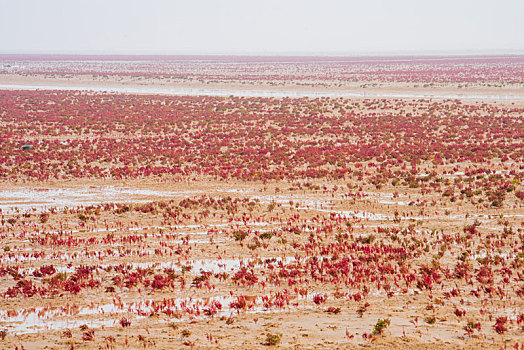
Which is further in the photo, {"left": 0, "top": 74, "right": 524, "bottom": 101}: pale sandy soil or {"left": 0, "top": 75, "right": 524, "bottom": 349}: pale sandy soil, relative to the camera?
{"left": 0, "top": 74, "right": 524, "bottom": 101}: pale sandy soil

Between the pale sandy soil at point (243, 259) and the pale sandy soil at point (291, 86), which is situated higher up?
the pale sandy soil at point (291, 86)

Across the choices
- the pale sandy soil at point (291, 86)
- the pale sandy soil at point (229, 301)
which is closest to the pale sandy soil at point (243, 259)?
the pale sandy soil at point (229, 301)

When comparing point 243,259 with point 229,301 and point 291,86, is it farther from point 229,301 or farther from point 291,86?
point 291,86

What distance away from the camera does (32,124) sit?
1861 inches

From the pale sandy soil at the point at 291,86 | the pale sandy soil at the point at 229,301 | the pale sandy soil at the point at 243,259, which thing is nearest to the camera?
the pale sandy soil at the point at 229,301

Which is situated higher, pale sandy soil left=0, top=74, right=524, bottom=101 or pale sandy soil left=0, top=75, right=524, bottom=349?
pale sandy soil left=0, top=74, right=524, bottom=101

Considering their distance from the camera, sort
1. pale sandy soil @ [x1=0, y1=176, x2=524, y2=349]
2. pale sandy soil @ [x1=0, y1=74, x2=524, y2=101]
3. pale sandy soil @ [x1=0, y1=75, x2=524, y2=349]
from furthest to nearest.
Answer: pale sandy soil @ [x1=0, y1=74, x2=524, y2=101] < pale sandy soil @ [x1=0, y1=75, x2=524, y2=349] < pale sandy soil @ [x1=0, y1=176, x2=524, y2=349]

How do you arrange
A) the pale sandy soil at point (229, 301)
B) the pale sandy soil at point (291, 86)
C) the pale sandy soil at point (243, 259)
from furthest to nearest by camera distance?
1. the pale sandy soil at point (291, 86)
2. the pale sandy soil at point (243, 259)
3. the pale sandy soil at point (229, 301)

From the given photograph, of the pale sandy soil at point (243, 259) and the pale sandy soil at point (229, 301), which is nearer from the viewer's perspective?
the pale sandy soil at point (229, 301)

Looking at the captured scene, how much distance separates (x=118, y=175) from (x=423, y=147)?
1822 cm

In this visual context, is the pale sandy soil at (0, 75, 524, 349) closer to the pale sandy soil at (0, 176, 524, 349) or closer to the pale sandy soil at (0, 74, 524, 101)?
the pale sandy soil at (0, 176, 524, 349)

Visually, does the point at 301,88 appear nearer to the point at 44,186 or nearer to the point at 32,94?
the point at 32,94

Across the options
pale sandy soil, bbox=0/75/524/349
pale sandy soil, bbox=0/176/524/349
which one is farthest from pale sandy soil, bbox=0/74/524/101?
pale sandy soil, bbox=0/176/524/349

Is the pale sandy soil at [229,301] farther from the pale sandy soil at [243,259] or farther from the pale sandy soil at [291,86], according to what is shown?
the pale sandy soil at [291,86]
